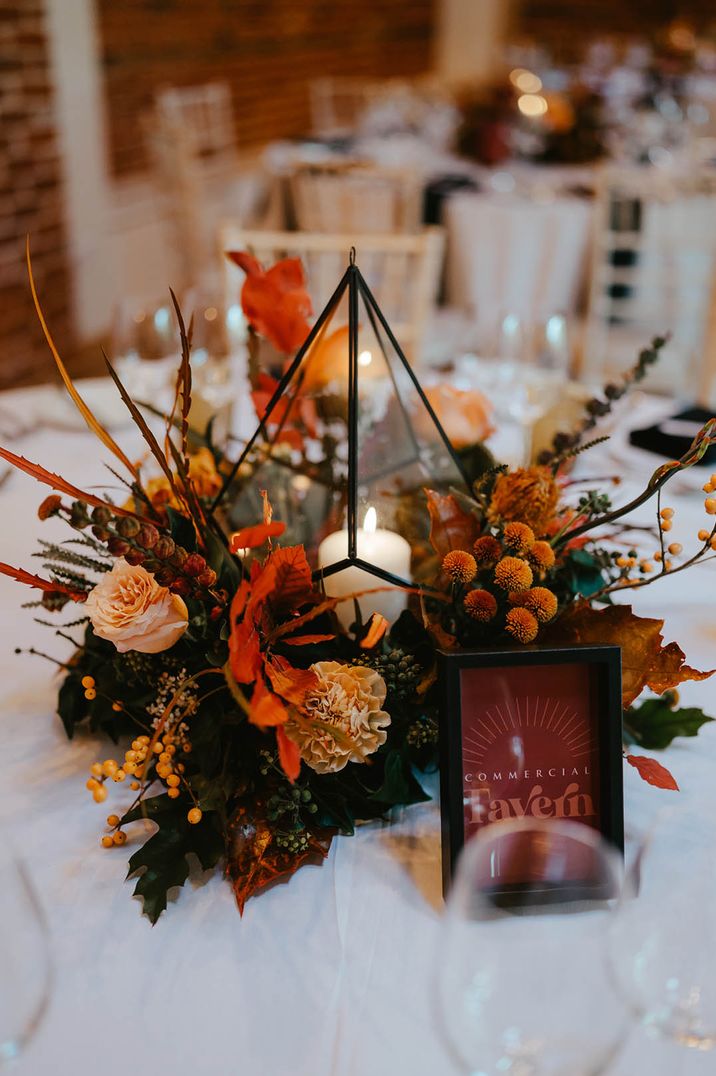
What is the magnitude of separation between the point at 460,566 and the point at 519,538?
2.3 inches

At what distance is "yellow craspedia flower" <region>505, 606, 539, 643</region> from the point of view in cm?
77

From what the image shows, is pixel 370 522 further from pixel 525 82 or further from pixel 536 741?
pixel 525 82

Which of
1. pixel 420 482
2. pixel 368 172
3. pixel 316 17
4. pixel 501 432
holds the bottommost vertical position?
pixel 501 432

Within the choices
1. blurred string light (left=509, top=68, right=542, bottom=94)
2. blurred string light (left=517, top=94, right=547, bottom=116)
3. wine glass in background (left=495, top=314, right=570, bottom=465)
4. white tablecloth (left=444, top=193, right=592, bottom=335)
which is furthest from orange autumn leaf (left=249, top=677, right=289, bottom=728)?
blurred string light (left=509, top=68, right=542, bottom=94)

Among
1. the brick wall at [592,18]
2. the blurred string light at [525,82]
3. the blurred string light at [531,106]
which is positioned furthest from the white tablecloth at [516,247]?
the brick wall at [592,18]

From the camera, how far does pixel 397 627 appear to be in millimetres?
878

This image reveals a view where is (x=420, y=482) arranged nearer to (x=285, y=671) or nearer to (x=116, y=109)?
(x=285, y=671)

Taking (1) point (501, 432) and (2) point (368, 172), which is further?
(2) point (368, 172)

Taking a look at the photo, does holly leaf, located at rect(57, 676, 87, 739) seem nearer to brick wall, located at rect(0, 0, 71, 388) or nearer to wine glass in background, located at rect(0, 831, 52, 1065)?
wine glass in background, located at rect(0, 831, 52, 1065)

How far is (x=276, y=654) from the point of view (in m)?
0.81

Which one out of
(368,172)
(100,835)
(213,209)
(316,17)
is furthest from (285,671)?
(316,17)

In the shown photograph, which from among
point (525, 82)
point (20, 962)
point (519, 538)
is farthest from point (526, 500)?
point (525, 82)

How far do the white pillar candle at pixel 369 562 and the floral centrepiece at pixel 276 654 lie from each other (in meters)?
0.02

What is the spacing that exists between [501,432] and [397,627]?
800 millimetres
